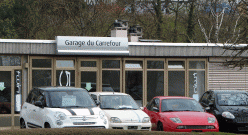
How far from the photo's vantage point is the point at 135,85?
20.9 meters

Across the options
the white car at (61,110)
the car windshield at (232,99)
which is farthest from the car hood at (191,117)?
the white car at (61,110)

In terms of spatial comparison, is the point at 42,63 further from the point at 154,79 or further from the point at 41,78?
the point at 154,79

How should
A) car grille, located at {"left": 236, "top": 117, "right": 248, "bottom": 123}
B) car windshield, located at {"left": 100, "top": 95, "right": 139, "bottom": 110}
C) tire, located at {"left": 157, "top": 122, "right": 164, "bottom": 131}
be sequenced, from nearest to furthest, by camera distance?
tire, located at {"left": 157, "top": 122, "right": 164, "bottom": 131}, car windshield, located at {"left": 100, "top": 95, "right": 139, "bottom": 110}, car grille, located at {"left": 236, "top": 117, "right": 248, "bottom": 123}

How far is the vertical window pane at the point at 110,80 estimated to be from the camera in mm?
20516

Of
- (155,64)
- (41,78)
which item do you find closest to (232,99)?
(155,64)

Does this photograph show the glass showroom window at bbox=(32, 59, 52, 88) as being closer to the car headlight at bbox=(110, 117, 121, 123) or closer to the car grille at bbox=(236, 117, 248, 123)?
the car headlight at bbox=(110, 117, 121, 123)

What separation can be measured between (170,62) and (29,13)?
17.7m

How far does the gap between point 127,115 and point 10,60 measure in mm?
7134

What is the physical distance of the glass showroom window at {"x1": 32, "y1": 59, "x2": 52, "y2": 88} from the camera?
19469mm

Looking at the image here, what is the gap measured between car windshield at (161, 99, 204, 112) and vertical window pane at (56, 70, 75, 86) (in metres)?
5.72

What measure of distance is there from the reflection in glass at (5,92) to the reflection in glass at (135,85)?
508 cm

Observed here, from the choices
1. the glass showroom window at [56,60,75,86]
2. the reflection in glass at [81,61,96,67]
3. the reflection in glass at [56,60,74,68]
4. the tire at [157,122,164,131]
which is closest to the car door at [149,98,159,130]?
the tire at [157,122,164,131]

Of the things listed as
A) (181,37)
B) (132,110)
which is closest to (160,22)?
(181,37)

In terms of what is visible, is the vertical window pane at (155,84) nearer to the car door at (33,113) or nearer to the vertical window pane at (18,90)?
the vertical window pane at (18,90)
